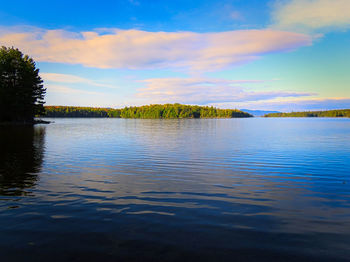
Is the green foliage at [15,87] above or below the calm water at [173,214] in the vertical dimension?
above

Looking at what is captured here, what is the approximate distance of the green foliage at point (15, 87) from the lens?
75.4m

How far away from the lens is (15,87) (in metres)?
78.4

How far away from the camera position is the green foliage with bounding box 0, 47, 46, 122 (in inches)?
2970

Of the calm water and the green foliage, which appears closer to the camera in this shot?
the calm water

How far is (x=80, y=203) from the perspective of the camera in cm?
1095

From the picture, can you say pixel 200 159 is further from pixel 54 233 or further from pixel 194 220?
pixel 54 233

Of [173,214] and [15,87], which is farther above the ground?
[15,87]

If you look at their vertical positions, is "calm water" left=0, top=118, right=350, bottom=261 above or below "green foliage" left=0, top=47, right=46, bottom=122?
below

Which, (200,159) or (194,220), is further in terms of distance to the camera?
(200,159)

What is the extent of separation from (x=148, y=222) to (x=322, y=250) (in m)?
5.69

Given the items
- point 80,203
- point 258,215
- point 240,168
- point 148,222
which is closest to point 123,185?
point 80,203

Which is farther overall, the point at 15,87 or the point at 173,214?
the point at 15,87

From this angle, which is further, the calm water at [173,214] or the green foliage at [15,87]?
the green foliage at [15,87]

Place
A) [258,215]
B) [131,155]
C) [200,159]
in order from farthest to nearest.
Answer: [131,155]
[200,159]
[258,215]
